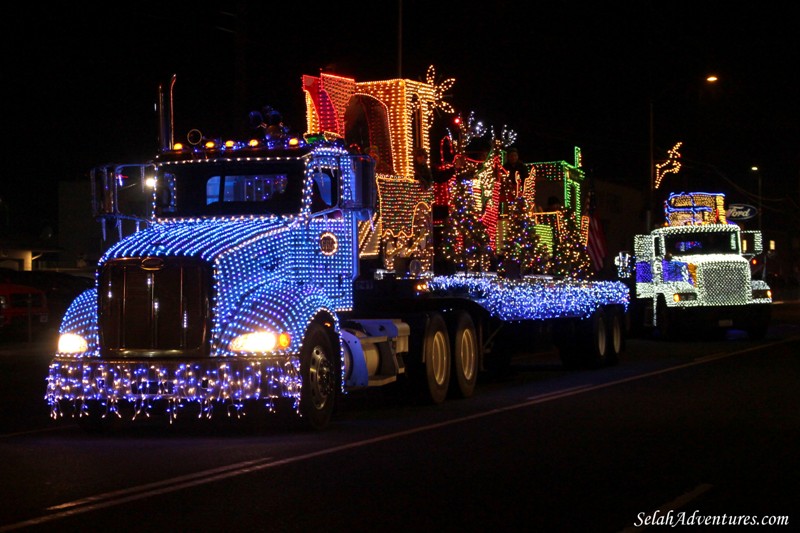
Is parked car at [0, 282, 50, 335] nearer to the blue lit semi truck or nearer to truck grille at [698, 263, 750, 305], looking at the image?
the blue lit semi truck

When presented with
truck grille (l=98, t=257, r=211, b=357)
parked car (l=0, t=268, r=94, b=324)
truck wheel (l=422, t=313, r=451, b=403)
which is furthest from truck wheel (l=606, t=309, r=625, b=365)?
parked car (l=0, t=268, r=94, b=324)

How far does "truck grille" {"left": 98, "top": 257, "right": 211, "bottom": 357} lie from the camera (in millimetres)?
12344

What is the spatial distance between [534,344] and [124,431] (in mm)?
9135

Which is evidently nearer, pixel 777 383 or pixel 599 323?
pixel 777 383

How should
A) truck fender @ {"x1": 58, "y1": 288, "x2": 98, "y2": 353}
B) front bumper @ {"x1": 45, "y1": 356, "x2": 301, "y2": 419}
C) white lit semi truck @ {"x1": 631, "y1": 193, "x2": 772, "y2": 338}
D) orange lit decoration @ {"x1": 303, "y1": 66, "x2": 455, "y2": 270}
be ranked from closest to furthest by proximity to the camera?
front bumper @ {"x1": 45, "y1": 356, "x2": 301, "y2": 419} → truck fender @ {"x1": 58, "y1": 288, "x2": 98, "y2": 353} → orange lit decoration @ {"x1": 303, "y1": 66, "x2": 455, "y2": 270} → white lit semi truck @ {"x1": 631, "y1": 193, "x2": 772, "y2": 338}

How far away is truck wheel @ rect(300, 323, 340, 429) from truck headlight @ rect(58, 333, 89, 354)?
7.16ft

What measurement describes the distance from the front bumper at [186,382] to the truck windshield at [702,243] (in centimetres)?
1891

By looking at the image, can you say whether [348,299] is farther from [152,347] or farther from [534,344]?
[534,344]

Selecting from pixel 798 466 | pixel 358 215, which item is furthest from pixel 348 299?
pixel 798 466

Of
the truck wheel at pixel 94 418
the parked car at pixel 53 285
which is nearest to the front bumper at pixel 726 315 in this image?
the parked car at pixel 53 285

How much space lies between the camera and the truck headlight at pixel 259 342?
482 inches

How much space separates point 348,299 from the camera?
15148 mm

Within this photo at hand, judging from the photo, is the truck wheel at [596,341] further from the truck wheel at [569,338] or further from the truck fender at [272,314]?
the truck fender at [272,314]

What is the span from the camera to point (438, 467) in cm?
1034
